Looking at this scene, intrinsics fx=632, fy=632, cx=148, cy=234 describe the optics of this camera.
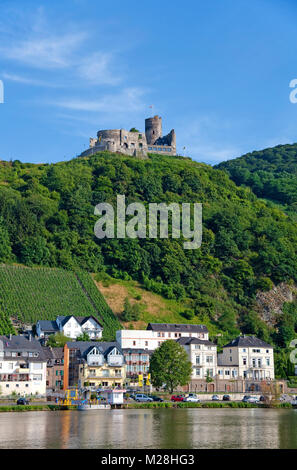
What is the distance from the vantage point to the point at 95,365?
8450 centimetres

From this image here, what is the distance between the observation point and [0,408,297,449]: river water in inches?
1328

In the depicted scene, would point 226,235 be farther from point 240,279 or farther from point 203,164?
point 203,164

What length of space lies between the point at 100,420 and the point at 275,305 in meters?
81.9

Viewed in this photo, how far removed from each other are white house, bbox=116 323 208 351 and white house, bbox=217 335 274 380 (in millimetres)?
7504

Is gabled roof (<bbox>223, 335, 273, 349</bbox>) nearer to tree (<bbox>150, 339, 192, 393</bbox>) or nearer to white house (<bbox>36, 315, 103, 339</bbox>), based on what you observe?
tree (<bbox>150, 339, 192, 393</bbox>)

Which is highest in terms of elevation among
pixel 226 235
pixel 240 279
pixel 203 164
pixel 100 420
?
pixel 203 164

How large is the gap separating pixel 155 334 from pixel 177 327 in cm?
437

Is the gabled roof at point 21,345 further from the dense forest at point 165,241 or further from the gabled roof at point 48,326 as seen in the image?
the dense forest at point 165,241

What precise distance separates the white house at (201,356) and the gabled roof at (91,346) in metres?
11.4


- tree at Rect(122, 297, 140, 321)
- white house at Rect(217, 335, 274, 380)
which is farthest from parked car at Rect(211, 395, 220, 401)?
tree at Rect(122, 297, 140, 321)

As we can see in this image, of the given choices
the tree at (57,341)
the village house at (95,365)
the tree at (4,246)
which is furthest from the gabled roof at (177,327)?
the tree at (4,246)

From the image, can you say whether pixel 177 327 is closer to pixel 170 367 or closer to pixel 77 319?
pixel 77 319
